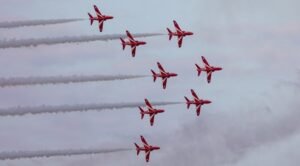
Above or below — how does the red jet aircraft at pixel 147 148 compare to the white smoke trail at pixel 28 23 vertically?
below

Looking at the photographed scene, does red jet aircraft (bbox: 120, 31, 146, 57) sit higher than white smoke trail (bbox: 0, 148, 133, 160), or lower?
higher

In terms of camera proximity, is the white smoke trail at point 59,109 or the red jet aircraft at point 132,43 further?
the red jet aircraft at point 132,43

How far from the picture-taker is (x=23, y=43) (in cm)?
14738

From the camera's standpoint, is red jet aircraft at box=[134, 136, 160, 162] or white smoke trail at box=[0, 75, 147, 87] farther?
red jet aircraft at box=[134, 136, 160, 162]

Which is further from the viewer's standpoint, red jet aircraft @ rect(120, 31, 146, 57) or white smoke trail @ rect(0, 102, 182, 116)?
red jet aircraft @ rect(120, 31, 146, 57)

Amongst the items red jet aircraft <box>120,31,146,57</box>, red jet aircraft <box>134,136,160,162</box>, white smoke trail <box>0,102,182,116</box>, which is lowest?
red jet aircraft <box>134,136,160,162</box>

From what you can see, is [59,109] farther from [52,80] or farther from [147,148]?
[147,148]

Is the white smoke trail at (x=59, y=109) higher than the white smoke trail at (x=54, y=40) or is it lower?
lower

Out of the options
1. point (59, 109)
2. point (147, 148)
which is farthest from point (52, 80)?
point (147, 148)

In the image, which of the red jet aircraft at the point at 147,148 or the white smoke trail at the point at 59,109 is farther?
the red jet aircraft at the point at 147,148

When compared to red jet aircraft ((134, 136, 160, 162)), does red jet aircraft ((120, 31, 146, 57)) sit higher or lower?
higher

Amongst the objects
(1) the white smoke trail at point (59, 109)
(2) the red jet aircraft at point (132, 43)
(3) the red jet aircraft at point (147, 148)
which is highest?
(2) the red jet aircraft at point (132, 43)

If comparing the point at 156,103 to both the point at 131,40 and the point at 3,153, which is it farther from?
the point at 3,153

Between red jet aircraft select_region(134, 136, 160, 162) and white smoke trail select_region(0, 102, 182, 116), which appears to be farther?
red jet aircraft select_region(134, 136, 160, 162)
